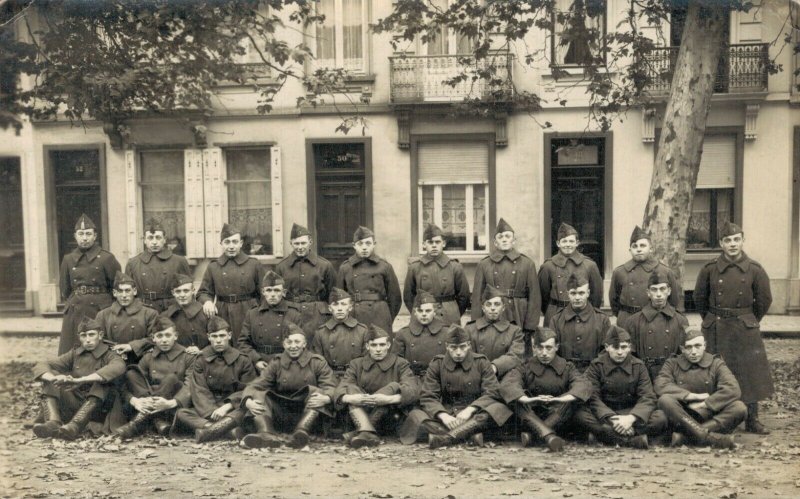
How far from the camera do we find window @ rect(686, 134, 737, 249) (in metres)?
16.0

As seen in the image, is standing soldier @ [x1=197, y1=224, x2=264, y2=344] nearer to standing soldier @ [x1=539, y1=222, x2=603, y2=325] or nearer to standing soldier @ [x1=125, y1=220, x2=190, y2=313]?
standing soldier @ [x1=125, y1=220, x2=190, y2=313]

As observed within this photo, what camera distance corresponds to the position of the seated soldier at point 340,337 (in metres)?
8.54

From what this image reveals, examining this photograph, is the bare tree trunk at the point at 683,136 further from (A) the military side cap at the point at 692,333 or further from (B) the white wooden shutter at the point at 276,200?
(B) the white wooden shutter at the point at 276,200

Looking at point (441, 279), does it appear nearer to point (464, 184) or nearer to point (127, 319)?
point (127, 319)

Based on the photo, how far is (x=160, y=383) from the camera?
8266 millimetres

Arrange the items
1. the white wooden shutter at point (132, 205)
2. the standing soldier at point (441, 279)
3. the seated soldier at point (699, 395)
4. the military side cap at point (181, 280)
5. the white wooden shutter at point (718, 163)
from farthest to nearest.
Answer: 1. the white wooden shutter at point (132, 205)
2. the white wooden shutter at point (718, 163)
3. the standing soldier at point (441, 279)
4. the military side cap at point (181, 280)
5. the seated soldier at point (699, 395)

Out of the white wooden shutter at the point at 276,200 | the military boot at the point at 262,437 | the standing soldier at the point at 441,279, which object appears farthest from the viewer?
the white wooden shutter at the point at 276,200

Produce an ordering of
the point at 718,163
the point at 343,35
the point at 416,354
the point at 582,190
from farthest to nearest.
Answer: the point at 582,190 → the point at 343,35 → the point at 718,163 → the point at 416,354

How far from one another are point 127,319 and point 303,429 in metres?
2.47

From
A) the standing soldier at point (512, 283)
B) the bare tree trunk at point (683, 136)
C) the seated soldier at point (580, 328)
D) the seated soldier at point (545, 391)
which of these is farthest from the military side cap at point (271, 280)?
the bare tree trunk at point (683, 136)

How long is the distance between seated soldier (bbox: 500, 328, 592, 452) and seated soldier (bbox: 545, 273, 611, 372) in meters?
0.32

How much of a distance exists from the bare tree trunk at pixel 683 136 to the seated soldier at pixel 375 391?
370 centimetres

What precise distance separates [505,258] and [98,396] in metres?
4.39

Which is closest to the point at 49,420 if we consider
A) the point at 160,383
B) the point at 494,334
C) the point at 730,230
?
the point at 160,383
